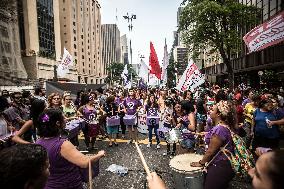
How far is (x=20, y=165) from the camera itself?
5.50 feet

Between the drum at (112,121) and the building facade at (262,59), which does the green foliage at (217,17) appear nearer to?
the building facade at (262,59)

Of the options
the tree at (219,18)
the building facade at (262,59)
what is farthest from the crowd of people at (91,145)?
the tree at (219,18)

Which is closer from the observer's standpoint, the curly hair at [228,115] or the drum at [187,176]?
the curly hair at [228,115]

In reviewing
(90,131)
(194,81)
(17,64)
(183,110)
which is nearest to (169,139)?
(183,110)

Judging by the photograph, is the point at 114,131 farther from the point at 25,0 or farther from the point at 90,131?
the point at 25,0

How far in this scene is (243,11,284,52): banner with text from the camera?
8.93m

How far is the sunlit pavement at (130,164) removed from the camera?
6655mm

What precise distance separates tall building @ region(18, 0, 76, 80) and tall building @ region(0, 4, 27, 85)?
863 cm

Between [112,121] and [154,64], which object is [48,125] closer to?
[112,121]

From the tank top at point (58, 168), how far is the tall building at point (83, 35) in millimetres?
82118

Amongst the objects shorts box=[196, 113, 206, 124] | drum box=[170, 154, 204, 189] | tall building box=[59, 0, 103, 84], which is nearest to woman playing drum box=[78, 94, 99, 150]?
shorts box=[196, 113, 206, 124]

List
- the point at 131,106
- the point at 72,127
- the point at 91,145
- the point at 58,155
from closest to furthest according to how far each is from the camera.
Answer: the point at 58,155 → the point at 72,127 → the point at 91,145 → the point at 131,106

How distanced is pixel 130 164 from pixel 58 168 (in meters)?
5.26

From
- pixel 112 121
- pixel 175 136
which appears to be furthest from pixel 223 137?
pixel 112 121
